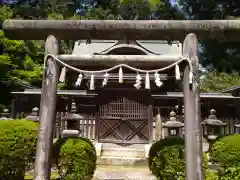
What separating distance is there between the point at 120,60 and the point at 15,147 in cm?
286

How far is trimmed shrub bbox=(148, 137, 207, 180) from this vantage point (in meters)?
5.84

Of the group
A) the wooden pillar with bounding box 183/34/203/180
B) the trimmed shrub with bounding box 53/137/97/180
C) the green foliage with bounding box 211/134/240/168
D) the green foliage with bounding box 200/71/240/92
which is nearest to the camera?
the wooden pillar with bounding box 183/34/203/180

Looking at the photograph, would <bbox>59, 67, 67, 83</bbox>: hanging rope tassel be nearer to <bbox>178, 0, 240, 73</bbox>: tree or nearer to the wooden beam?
the wooden beam

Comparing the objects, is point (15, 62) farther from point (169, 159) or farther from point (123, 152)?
point (169, 159)

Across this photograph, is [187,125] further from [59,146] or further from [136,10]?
[136,10]

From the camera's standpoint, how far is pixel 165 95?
14.6m

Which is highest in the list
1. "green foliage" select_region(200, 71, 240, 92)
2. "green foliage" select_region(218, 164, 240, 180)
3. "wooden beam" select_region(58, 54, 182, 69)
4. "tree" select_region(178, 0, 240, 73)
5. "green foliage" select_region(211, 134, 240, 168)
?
"tree" select_region(178, 0, 240, 73)

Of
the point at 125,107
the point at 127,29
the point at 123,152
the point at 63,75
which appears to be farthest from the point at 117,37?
the point at 125,107

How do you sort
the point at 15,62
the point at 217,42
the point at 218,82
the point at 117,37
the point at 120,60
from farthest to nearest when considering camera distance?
1. the point at 217,42
2. the point at 218,82
3. the point at 15,62
4. the point at 117,37
5. the point at 120,60

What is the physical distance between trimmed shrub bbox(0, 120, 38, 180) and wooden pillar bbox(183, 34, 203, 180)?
130 inches

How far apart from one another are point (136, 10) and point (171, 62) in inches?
1043

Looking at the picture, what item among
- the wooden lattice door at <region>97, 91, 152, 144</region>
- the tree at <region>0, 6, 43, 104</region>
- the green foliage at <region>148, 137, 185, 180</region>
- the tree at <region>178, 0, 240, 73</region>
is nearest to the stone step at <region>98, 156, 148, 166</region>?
the wooden lattice door at <region>97, 91, 152, 144</region>

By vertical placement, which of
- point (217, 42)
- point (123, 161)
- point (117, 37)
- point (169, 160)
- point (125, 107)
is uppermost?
point (217, 42)

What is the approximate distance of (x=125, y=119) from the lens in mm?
13875
